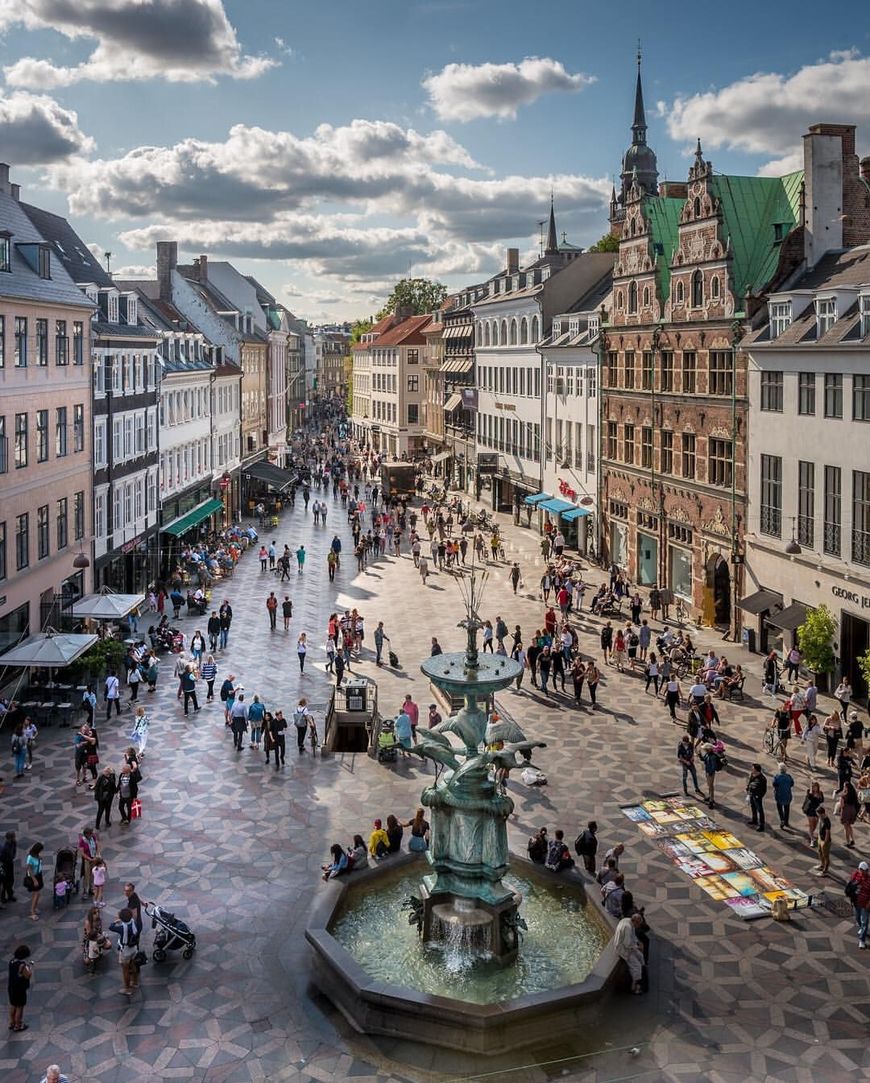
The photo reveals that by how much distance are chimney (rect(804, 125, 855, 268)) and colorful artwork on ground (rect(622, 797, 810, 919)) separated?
72.9 ft

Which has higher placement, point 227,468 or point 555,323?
point 555,323

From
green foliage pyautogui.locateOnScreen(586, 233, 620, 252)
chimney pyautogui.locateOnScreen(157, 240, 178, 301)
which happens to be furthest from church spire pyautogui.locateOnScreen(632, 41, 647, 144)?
chimney pyautogui.locateOnScreen(157, 240, 178, 301)

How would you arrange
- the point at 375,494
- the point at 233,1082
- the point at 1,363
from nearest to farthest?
the point at 233,1082 < the point at 1,363 < the point at 375,494

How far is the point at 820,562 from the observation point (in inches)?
1254

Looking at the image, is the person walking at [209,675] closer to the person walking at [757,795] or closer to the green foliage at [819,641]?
the person walking at [757,795]

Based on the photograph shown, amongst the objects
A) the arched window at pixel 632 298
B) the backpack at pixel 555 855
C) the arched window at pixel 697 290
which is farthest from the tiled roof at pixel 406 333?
the backpack at pixel 555 855

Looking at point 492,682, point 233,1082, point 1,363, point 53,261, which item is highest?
point 53,261

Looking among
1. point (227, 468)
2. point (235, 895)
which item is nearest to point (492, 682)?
point (235, 895)

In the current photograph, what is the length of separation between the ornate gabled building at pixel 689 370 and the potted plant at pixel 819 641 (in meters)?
7.12

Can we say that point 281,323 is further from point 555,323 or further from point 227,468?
point 555,323

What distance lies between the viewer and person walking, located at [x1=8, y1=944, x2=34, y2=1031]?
48.7 ft

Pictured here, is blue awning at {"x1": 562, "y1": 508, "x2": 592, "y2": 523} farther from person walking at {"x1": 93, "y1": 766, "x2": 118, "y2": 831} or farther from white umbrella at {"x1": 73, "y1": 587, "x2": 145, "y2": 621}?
person walking at {"x1": 93, "y1": 766, "x2": 118, "y2": 831}

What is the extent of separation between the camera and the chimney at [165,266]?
228 feet

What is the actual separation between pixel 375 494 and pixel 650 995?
62.2 metres
